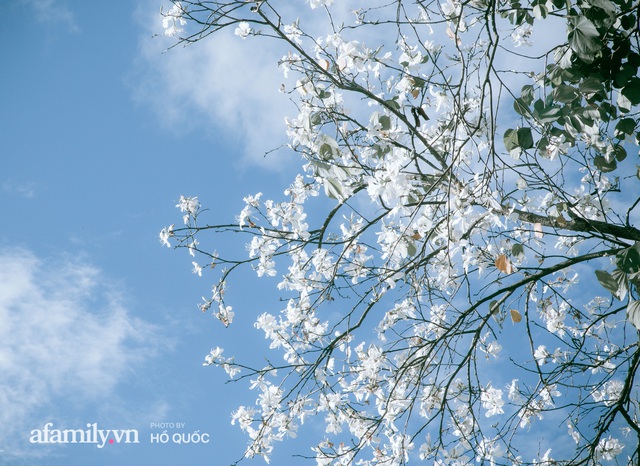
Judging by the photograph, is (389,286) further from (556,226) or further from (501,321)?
(556,226)

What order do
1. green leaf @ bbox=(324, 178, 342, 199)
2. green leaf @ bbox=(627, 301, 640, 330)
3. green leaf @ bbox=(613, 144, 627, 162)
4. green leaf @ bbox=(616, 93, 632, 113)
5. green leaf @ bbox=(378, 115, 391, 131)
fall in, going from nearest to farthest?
green leaf @ bbox=(324, 178, 342, 199), green leaf @ bbox=(627, 301, 640, 330), green leaf @ bbox=(378, 115, 391, 131), green leaf @ bbox=(616, 93, 632, 113), green leaf @ bbox=(613, 144, 627, 162)

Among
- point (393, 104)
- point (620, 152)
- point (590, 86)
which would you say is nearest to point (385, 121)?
point (393, 104)

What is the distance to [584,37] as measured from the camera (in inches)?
72.7

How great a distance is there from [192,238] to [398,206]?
61.4 inches

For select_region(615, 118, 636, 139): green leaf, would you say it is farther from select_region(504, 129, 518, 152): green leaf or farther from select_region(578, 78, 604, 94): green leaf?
select_region(504, 129, 518, 152): green leaf

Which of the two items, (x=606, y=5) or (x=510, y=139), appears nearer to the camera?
(x=606, y=5)

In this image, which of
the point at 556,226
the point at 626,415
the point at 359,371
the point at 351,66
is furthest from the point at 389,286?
the point at 626,415

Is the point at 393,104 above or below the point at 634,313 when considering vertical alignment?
above

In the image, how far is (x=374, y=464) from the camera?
3078mm

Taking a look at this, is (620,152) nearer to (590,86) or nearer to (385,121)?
(590,86)

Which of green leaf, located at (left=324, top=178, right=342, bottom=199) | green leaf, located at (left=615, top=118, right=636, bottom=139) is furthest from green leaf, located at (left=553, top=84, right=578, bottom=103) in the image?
green leaf, located at (left=324, top=178, right=342, bottom=199)

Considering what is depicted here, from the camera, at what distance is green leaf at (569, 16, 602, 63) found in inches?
72.0

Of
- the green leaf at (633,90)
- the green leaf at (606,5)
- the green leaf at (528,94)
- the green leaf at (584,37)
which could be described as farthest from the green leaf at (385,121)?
the green leaf at (633,90)

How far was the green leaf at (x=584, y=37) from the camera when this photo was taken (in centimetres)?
183
